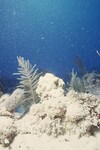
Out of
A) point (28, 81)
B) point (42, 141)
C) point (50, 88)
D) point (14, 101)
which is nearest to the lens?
point (42, 141)

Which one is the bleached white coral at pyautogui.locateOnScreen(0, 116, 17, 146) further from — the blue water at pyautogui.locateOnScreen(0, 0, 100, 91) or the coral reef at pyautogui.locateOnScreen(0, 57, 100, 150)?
the blue water at pyautogui.locateOnScreen(0, 0, 100, 91)

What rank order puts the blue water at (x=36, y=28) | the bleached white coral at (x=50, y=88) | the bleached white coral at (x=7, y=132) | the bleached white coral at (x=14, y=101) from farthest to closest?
the blue water at (x=36, y=28) < the bleached white coral at (x=14, y=101) < the bleached white coral at (x=50, y=88) < the bleached white coral at (x=7, y=132)

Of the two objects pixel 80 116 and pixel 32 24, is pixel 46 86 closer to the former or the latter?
pixel 80 116

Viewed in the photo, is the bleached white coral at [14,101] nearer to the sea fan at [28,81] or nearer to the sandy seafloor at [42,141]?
the sea fan at [28,81]

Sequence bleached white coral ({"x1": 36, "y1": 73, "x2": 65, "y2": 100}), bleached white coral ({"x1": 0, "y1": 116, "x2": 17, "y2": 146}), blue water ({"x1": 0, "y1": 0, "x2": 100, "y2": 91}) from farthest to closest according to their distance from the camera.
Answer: blue water ({"x1": 0, "y1": 0, "x2": 100, "y2": 91}), bleached white coral ({"x1": 36, "y1": 73, "x2": 65, "y2": 100}), bleached white coral ({"x1": 0, "y1": 116, "x2": 17, "y2": 146})

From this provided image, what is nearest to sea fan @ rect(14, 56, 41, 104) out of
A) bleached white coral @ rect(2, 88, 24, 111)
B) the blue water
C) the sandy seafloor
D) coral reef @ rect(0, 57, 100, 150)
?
bleached white coral @ rect(2, 88, 24, 111)

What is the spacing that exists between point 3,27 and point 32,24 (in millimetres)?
8849

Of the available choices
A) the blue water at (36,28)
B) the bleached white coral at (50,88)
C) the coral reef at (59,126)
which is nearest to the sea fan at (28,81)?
the bleached white coral at (50,88)

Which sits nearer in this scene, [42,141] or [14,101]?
[42,141]

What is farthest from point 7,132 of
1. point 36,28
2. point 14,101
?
point 36,28

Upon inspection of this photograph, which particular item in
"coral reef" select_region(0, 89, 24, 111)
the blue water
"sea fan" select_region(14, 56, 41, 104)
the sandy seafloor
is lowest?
the sandy seafloor

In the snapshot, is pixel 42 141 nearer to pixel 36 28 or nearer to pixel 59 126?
pixel 59 126

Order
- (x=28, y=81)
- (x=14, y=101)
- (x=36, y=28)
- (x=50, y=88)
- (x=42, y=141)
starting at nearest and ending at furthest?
(x=42, y=141), (x=50, y=88), (x=14, y=101), (x=28, y=81), (x=36, y=28)

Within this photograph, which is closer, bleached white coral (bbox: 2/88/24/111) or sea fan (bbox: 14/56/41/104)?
bleached white coral (bbox: 2/88/24/111)
